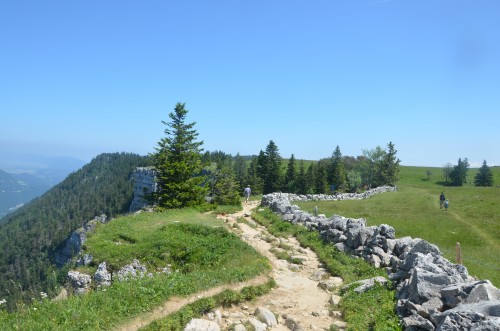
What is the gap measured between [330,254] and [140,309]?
1185 centimetres

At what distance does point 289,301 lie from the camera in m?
13.0

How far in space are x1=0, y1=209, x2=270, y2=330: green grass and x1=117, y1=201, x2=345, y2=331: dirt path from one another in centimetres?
30

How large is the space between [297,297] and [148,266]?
27.7 ft

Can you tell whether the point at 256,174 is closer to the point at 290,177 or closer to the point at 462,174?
the point at 290,177

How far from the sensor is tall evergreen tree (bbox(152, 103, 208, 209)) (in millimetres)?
38969

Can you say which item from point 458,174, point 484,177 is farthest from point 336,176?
point 458,174

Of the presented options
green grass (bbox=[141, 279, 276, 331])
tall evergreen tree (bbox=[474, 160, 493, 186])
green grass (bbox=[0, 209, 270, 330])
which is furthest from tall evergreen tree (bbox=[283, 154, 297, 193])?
green grass (bbox=[141, 279, 276, 331])

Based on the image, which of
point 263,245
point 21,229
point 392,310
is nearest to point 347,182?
point 263,245

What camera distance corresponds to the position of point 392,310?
10.6 m

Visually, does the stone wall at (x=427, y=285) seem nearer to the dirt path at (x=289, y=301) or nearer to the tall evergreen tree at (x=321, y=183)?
the dirt path at (x=289, y=301)

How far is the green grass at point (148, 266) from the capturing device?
899 cm

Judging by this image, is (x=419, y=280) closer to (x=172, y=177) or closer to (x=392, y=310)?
(x=392, y=310)

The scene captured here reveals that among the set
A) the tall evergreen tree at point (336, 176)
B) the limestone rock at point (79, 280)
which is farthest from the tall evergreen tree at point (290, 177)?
the limestone rock at point (79, 280)

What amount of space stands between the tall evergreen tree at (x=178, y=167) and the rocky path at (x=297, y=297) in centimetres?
1944
